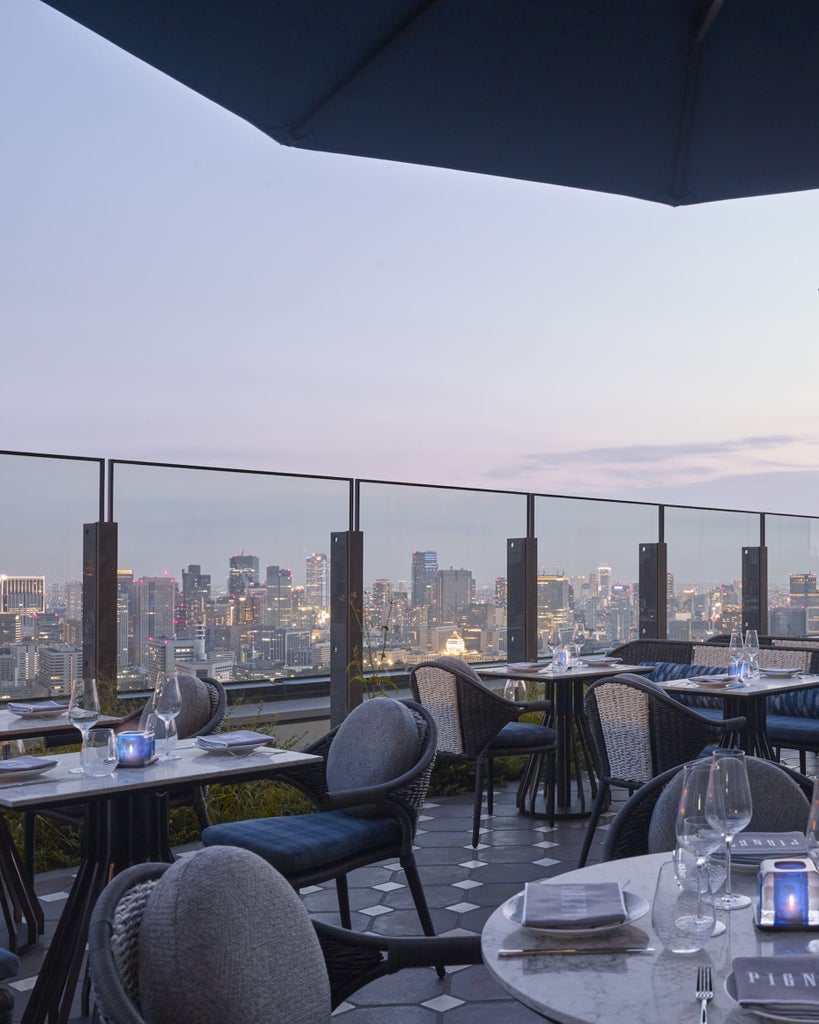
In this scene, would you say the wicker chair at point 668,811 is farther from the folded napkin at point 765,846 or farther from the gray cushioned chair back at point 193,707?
the gray cushioned chair back at point 193,707

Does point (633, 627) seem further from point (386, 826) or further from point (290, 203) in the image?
point (386, 826)

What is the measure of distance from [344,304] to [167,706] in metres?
7.13

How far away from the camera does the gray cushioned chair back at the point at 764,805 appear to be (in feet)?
8.22

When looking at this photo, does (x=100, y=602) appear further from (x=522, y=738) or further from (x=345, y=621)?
(x=522, y=738)

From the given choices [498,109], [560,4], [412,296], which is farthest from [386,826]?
[412,296]

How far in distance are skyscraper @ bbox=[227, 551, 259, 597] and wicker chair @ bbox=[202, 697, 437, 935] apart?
2.68 meters

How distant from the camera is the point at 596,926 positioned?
1.76 metres

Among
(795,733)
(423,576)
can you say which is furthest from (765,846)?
Result: (423,576)

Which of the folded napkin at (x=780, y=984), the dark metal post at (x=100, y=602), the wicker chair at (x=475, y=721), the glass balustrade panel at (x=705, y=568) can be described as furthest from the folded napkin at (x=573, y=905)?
the glass balustrade panel at (x=705, y=568)

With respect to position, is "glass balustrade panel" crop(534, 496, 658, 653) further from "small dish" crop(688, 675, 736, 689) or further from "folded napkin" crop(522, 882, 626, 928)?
"folded napkin" crop(522, 882, 626, 928)

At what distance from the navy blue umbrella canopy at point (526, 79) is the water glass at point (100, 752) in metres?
1.87

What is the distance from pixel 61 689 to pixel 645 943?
4.74 meters

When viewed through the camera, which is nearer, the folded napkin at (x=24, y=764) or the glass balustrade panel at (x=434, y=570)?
the folded napkin at (x=24, y=764)

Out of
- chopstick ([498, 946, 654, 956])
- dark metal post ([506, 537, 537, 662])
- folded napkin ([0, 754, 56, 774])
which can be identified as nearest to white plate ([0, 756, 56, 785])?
folded napkin ([0, 754, 56, 774])
